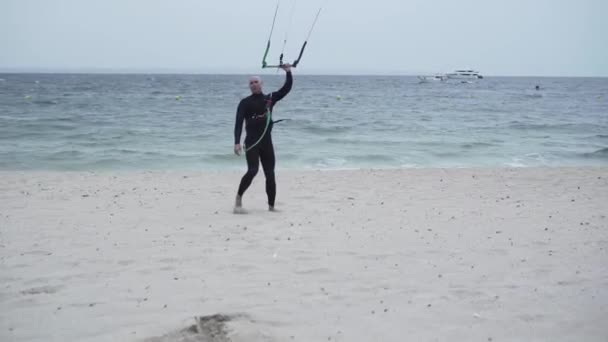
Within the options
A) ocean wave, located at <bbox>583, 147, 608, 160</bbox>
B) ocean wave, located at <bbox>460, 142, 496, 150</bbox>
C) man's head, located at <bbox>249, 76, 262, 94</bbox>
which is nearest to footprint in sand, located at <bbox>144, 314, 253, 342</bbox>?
man's head, located at <bbox>249, 76, 262, 94</bbox>

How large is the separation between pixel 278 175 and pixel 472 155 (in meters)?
7.43

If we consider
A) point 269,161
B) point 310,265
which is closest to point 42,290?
point 310,265

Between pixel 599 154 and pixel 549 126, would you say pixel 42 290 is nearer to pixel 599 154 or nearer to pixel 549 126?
pixel 599 154

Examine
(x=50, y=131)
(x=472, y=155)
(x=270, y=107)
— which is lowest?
(x=50, y=131)

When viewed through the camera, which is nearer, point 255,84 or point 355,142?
point 255,84

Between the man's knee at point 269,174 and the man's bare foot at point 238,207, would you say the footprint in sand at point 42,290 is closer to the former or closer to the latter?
the man's bare foot at point 238,207

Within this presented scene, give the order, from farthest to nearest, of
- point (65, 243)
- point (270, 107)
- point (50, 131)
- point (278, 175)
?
point (50, 131) → point (278, 175) → point (270, 107) → point (65, 243)

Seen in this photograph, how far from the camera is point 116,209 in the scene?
762cm

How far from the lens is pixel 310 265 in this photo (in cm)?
511

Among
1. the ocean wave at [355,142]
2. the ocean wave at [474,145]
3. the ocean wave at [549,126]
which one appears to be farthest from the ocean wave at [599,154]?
the ocean wave at [549,126]

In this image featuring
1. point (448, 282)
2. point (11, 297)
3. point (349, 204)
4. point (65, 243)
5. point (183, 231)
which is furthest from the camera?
point (349, 204)

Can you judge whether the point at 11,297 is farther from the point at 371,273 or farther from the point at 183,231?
the point at 371,273

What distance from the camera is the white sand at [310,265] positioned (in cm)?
388

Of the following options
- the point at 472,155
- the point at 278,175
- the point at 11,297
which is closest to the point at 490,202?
the point at 278,175
